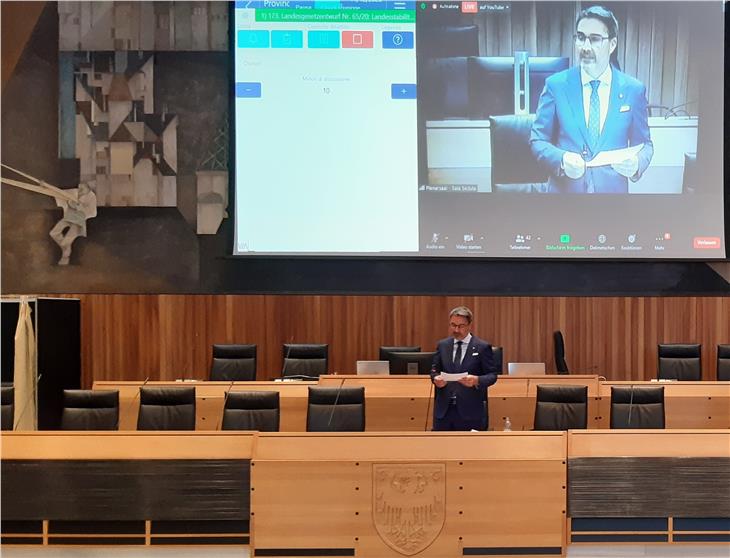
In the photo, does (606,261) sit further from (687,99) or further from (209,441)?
(209,441)

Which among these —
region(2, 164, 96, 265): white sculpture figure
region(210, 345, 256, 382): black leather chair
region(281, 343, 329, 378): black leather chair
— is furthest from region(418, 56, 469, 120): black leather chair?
region(2, 164, 96, 265): white sculpture figure

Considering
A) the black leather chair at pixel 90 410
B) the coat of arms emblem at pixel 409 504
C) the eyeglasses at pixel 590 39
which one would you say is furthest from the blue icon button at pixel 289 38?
the coat of arms emblem at pixel 409 504

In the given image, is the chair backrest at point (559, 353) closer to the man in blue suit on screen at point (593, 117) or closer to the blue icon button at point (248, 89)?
the man in blue suit on screen at point (593, 117)

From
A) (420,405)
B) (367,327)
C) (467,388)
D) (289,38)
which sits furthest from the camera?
(367,327)

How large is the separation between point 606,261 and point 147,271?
5.62 m

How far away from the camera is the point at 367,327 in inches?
387

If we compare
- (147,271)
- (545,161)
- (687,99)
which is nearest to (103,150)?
(147,271)

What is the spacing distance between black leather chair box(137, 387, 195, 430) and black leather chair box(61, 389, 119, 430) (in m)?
0.22

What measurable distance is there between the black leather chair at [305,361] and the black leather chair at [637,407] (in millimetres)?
3256

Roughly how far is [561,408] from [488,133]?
4.16 meters

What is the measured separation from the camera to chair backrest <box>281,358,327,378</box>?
848 centimetres

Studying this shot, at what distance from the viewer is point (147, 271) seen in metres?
9.93

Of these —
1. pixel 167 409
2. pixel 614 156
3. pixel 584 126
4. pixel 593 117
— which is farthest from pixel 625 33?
pixel 167 409

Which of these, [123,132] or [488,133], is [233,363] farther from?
[488,133]
